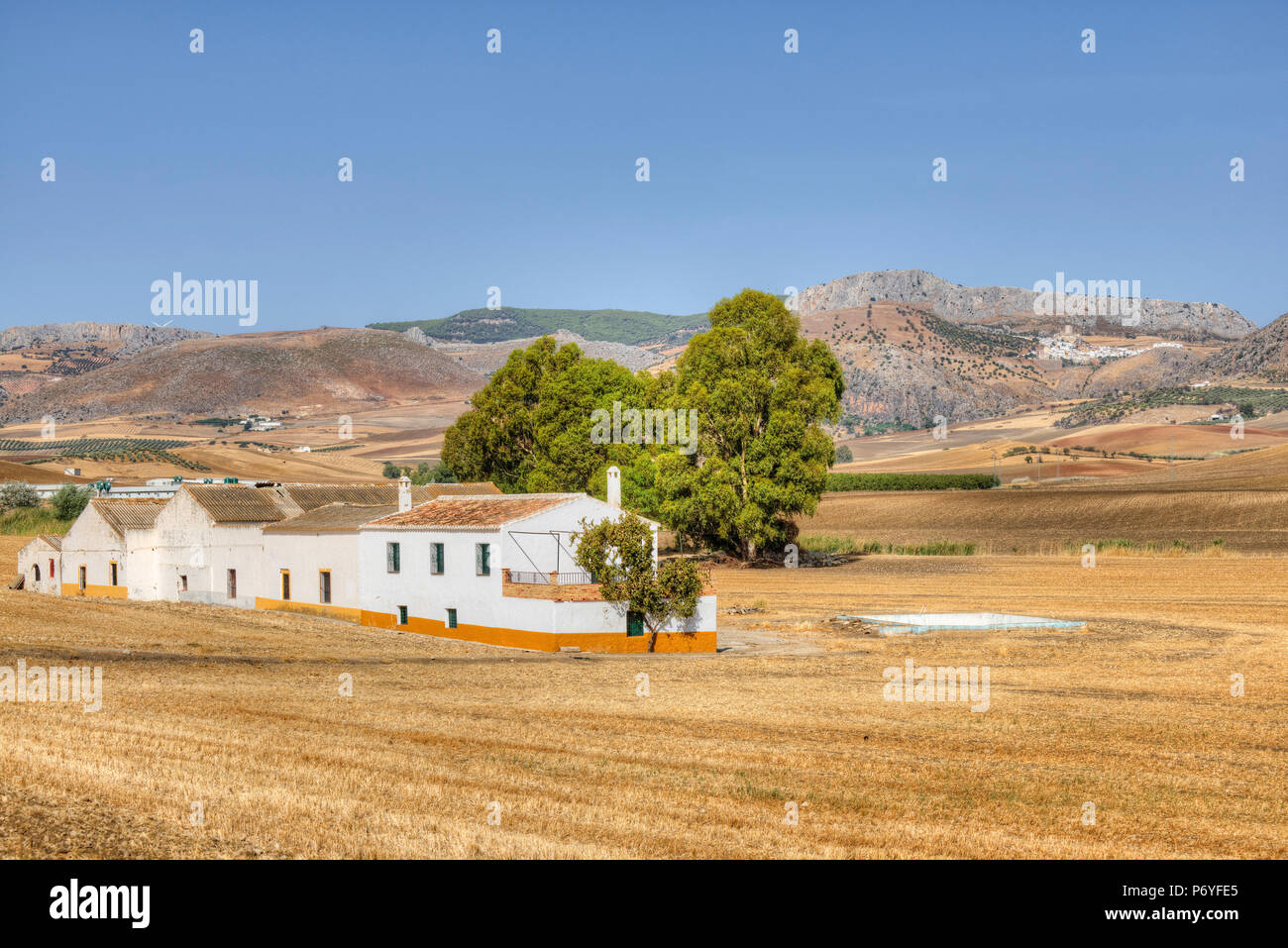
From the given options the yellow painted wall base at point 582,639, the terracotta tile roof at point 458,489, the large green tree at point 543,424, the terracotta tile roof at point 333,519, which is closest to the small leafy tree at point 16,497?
the large green tree at point 543,424

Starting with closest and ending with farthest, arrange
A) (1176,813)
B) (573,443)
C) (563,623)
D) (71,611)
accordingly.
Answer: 1. (1176,813)
2. (563,623)
3. (71,611)
4. (573,443)

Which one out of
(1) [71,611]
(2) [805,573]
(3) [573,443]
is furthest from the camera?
(3) [573,443]

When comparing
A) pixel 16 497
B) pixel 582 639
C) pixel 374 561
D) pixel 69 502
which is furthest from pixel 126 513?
pixel 16 497

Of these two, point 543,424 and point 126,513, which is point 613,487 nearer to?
point 126,513

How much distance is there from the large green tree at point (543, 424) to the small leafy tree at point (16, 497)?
3978 centimetres

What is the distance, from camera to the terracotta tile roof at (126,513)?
195 ft

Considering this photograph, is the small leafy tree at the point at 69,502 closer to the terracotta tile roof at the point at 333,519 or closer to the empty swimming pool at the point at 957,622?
the terracotta tile roof at the point at 333,519

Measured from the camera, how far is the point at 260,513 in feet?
188

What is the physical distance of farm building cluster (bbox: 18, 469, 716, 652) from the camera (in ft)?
136

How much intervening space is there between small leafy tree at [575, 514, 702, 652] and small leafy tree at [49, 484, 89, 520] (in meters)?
63.1

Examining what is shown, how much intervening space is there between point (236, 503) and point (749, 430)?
30.6m
